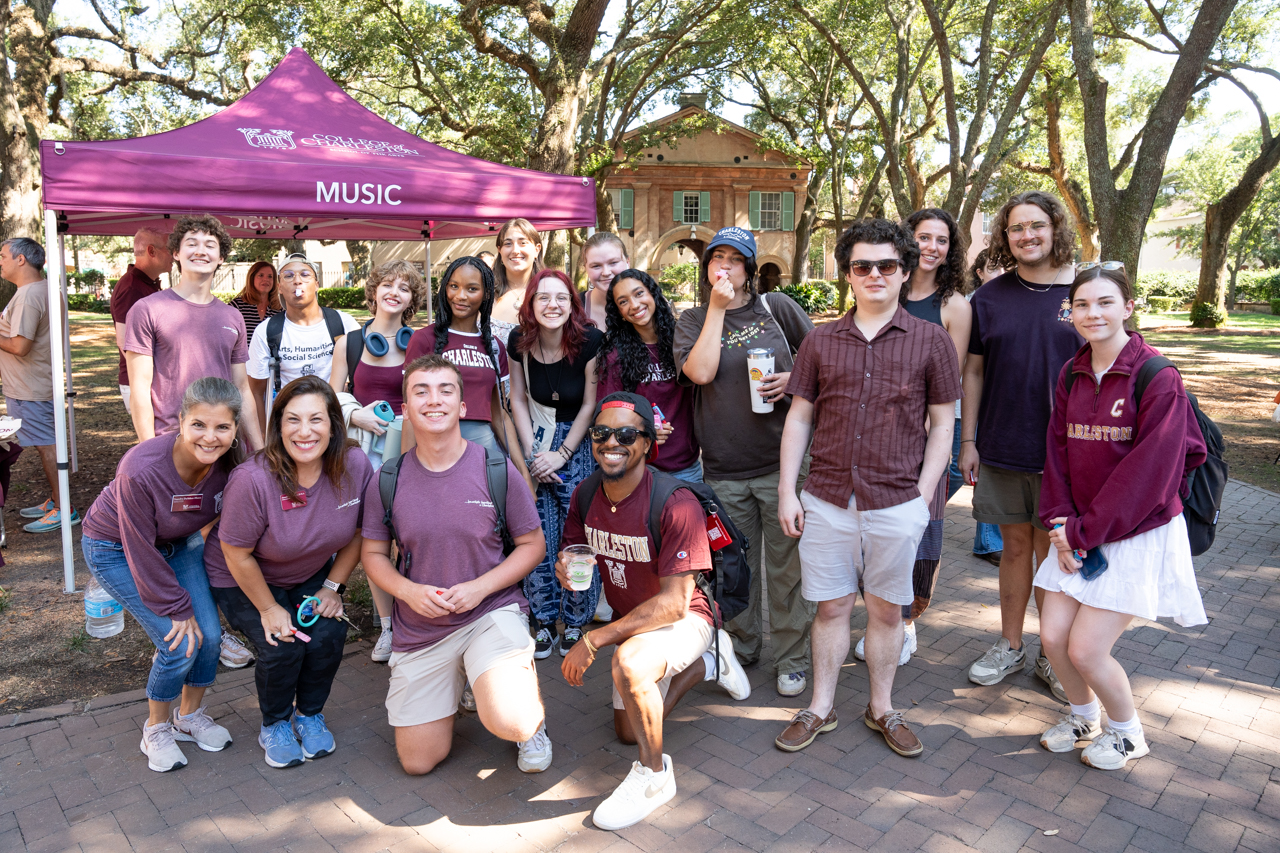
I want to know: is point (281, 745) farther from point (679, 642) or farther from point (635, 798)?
point (679, 642)

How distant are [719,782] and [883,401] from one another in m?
1.60

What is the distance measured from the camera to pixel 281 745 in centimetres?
326

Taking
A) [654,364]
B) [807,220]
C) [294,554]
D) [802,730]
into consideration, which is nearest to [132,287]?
[294,554]

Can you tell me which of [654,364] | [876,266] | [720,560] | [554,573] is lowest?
[554,573]

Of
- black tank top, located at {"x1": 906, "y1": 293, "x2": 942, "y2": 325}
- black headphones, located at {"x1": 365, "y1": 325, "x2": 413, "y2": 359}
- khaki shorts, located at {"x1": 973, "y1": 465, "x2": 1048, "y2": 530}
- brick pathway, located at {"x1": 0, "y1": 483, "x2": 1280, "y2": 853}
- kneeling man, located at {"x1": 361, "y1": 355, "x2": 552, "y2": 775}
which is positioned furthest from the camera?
black headphones, located at {"x1": 365, "y1": 325, "x2": 413, "y2": 359}

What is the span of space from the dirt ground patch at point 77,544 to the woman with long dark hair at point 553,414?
1.12 metres

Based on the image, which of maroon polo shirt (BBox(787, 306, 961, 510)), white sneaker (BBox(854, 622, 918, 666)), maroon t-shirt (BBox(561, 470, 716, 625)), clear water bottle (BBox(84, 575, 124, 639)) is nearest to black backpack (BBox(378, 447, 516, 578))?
maroon t-shirt (BBox(561, 470, 716, 625))

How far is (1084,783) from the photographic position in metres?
3.08

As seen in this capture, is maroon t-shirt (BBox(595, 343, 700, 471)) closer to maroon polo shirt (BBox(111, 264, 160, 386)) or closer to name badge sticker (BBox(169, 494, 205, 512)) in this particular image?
name badge sticker (BBox(169, 494, 205, 512))

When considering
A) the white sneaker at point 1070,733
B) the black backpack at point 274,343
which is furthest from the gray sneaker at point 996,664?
the black backpack at point 274,343

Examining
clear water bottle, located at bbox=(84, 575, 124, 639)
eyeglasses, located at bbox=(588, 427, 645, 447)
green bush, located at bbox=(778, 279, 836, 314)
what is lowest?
clear water bottle, located at bbox=(84, 575, 124, 639)

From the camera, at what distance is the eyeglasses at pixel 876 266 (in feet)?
10.3

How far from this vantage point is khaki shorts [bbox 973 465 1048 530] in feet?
12.2

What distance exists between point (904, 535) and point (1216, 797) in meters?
1.43
